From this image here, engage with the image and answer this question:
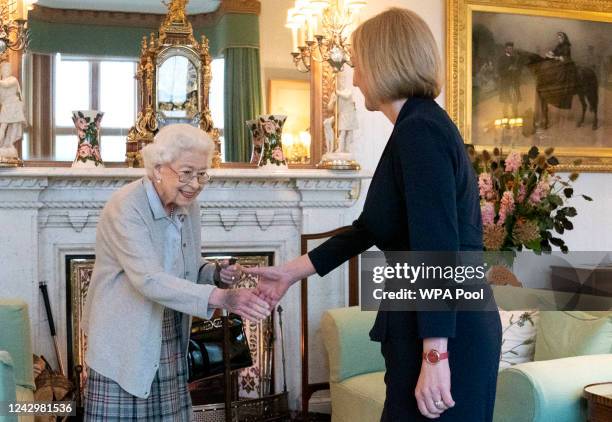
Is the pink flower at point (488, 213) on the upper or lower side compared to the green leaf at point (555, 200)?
lower

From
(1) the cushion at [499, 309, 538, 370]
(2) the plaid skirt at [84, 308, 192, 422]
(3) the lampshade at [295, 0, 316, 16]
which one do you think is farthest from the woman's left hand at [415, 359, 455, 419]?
(3) the lampshade at [295, 0, 316, 16]

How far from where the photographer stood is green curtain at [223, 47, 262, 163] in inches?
173

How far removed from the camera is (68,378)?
4.10 meters

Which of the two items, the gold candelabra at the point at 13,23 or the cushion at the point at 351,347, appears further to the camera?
the gold candelabra at the point at 13,23

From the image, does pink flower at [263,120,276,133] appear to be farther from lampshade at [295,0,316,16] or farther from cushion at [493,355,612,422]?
cushion at [493,355,612,422]

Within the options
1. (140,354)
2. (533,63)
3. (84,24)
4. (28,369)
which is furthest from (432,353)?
(533,63)

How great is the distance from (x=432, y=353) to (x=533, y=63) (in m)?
3.89

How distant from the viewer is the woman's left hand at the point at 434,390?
159 cm

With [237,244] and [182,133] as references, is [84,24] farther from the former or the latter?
[182,133]

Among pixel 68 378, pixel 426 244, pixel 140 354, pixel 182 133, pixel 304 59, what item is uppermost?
pixel 304 59

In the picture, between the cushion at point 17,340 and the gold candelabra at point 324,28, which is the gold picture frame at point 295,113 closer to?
the gold candelabra at point 324,28

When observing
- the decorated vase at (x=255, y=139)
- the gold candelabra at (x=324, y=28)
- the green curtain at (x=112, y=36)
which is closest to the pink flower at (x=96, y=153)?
the green curtain at (x=112, y=36)

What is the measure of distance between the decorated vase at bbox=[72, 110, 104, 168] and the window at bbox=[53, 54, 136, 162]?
0.13 metres

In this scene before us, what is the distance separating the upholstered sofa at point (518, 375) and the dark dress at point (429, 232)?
0.93m
